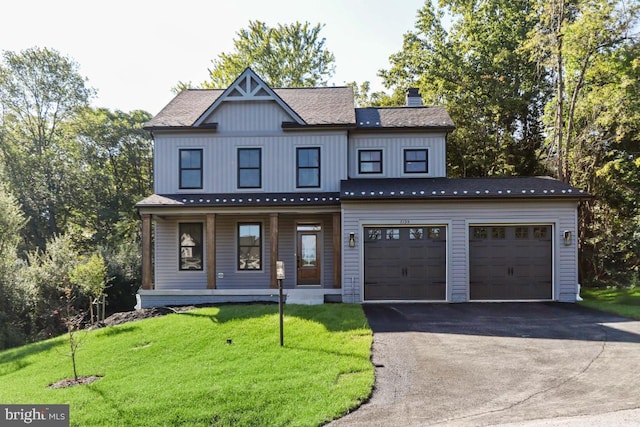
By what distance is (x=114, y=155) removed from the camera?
29.7m

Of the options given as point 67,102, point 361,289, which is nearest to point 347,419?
point 361,289

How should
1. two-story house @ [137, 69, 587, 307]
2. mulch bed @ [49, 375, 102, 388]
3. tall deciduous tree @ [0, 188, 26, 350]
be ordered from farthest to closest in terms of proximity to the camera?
tall deciduous tree @ [0, 188, 26, 350], two-story house @ [137, 69, 587, 307], mulch bed @ [49, 375, 102, 388]

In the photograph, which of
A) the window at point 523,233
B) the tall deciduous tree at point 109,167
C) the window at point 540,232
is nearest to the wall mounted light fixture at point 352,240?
the window at point 523,233

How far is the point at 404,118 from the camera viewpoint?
1647 cm

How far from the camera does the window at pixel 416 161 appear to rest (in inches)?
618

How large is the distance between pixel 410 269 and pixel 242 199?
5930mm

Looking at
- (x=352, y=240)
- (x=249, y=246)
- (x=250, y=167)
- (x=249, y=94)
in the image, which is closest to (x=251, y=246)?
(x=249, y=246)

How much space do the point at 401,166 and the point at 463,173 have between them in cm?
997

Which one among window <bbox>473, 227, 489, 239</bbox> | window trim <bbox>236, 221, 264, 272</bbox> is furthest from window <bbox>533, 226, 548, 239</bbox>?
window trim <bbox>236, 221, 264, 272</bbox>

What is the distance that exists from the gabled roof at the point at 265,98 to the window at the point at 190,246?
3.59 metres

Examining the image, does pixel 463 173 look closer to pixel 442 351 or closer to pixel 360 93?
pixel 360 93

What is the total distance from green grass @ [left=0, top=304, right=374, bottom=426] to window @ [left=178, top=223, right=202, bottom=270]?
12.7 feet

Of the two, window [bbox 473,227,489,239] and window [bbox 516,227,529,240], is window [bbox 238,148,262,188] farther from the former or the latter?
window [bbox 516,227,529,240]

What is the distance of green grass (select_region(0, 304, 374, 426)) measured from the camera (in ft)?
18.6
